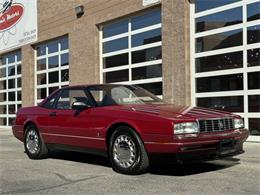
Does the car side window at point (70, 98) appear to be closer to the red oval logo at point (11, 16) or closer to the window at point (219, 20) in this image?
the window at point (219, 20)

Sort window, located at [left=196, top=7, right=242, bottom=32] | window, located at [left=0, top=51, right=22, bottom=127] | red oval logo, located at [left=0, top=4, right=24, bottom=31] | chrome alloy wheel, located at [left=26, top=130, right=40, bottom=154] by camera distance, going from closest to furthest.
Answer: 1. chrome alloy wheel, located at [left=26, top=130, right=40, bottom=154]
2. window, located at [left=196, top=7, right=242, bottom=32]
3. red oval logo, located at [left=0, top=4, right=24, bottom=31]
4. window, located at [left=0, top=51, right=22, bottom=127]

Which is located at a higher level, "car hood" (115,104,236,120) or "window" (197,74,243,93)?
"window" (197,74,243,93)

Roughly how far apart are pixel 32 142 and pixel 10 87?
14301mm

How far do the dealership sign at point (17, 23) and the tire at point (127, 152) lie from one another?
14.1 m

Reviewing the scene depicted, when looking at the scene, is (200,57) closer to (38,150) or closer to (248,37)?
(248,37)

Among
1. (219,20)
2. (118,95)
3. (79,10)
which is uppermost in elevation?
(79,10)

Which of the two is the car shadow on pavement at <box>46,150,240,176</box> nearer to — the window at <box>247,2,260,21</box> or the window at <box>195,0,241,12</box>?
the window at <box>247,2,260,21</box>

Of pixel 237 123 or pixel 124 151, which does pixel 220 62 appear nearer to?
pixel 237 123

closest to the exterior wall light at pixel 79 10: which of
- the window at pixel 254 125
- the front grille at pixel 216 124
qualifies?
the window at pixel 254 125

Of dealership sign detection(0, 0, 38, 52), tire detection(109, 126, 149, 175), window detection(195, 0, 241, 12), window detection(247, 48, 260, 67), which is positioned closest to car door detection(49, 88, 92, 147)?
tire detection(109, 126, 149, 175)

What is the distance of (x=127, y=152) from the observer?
279 inches

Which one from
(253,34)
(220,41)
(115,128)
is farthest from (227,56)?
(115,128)

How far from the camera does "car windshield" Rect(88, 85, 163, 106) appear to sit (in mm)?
7996

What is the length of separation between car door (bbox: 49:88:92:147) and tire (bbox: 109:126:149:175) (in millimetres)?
675
